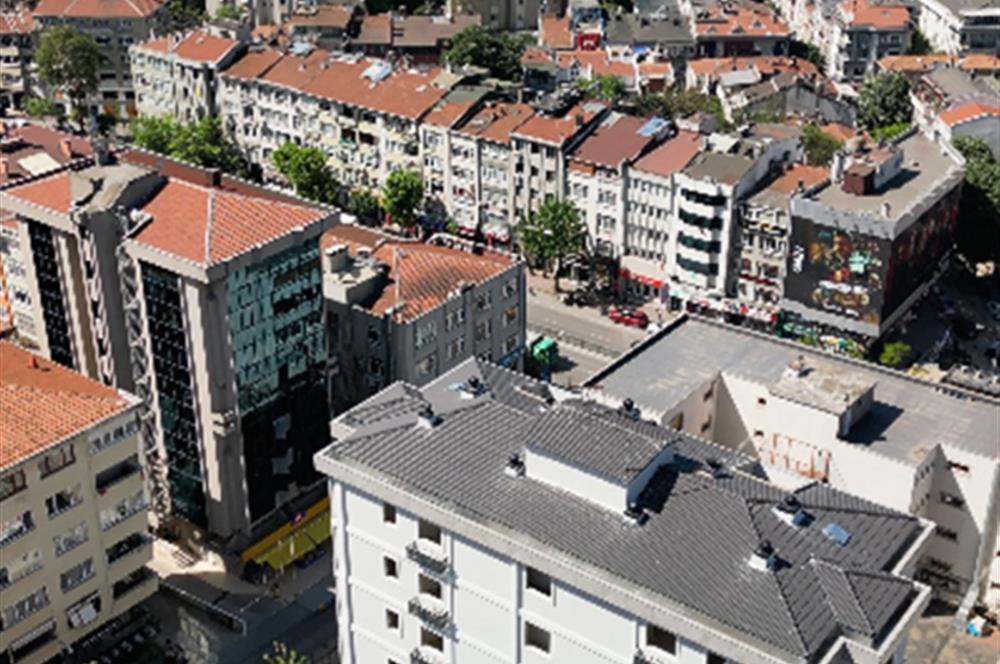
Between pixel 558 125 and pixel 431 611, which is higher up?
pixel 558 125

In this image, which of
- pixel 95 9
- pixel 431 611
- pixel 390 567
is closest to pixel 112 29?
pixel 95 9

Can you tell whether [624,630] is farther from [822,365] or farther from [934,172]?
[934,172]

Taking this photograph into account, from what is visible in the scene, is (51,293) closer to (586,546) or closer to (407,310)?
(407,310)

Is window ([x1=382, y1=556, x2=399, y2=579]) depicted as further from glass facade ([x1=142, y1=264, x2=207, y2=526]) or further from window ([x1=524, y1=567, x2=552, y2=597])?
glass facade ([x1=142, y1=264, x2=207, y2=526])

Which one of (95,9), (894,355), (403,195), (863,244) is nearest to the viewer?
(863,244)

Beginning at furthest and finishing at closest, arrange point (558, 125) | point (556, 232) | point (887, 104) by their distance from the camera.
Result: point (887, 104) < point (558, 125) < point (556, 232)

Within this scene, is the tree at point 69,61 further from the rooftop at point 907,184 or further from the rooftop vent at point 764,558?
the rooftop vent at point 764,558

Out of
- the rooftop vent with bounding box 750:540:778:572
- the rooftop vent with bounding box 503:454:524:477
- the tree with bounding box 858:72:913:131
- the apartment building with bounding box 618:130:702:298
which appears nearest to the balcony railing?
the rooftop vent with bounding box 503:454:524:477
